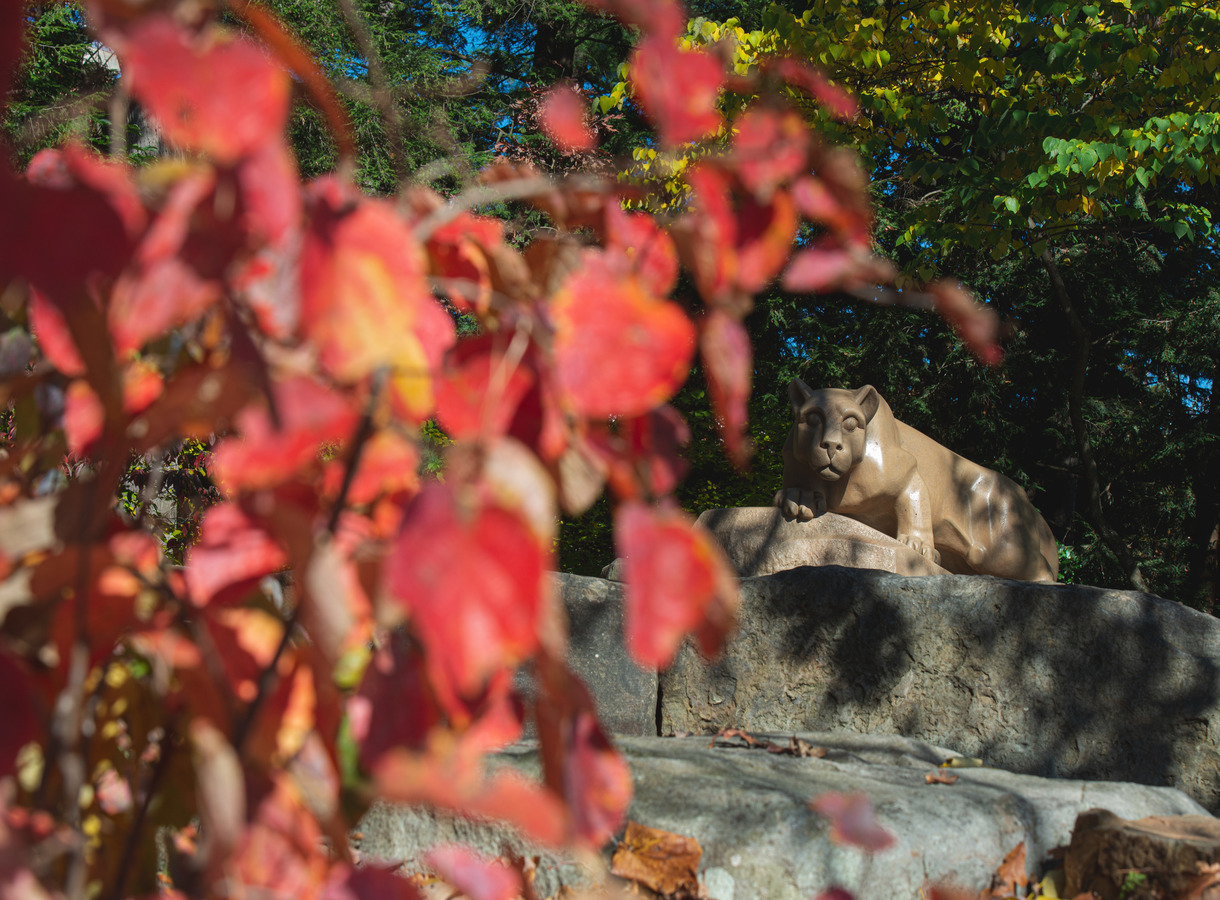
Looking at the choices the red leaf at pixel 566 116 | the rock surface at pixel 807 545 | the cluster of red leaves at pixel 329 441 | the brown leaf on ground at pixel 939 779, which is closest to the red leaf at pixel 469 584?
the cluster of red leaves at pixel 329 441

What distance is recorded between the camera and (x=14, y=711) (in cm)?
53

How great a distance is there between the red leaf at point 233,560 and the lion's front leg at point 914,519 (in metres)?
5.95

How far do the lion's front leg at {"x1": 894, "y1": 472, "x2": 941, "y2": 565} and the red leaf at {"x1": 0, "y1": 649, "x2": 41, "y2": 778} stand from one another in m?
6.08

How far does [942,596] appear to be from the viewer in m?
4.18

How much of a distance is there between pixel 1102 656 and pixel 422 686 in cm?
401

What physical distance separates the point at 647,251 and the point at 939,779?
261 centimetres

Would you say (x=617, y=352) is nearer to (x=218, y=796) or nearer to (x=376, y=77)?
(x=218, y=796)

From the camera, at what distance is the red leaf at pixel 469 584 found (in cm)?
43

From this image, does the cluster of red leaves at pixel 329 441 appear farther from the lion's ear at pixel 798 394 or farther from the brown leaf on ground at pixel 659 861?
the lion's ear at pixel 798 394

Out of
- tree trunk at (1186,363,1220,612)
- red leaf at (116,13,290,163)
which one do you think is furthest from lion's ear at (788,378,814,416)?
tree trunk at (1186,363,1220,612)

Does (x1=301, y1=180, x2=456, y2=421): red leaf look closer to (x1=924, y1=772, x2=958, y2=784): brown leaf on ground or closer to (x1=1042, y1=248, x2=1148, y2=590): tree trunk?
(x1=924, y1=772, x2=958, y2=784): brown leaf on ground

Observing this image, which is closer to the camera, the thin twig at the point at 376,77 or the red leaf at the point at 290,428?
the red leaf at the point at 290,428

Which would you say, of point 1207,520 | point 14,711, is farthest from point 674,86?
point 1207,520

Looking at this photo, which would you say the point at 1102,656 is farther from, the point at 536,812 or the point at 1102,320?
the point at 1102,320
